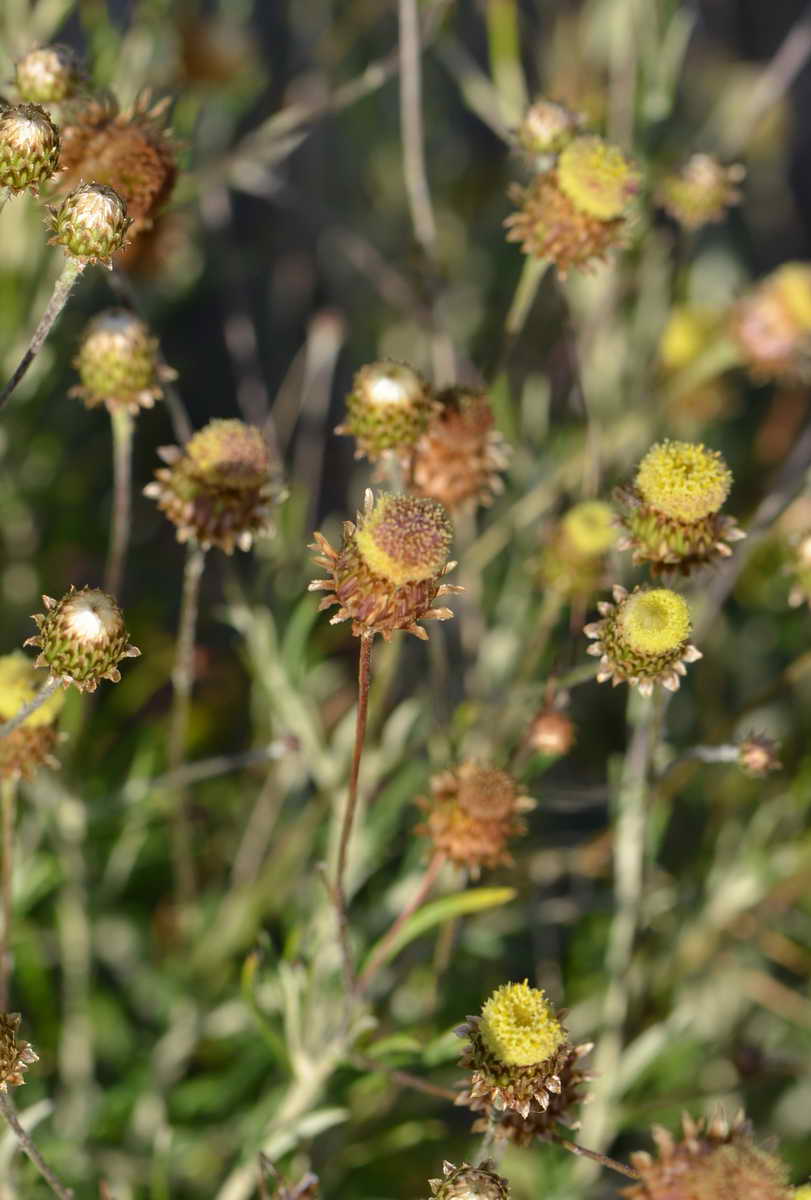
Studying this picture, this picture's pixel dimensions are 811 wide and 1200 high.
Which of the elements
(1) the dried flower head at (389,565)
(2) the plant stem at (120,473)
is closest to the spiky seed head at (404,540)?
(1) the dried flower head at (389,565)

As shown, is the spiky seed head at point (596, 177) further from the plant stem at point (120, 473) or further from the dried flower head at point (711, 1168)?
the dried flower head at point (711, 1168)

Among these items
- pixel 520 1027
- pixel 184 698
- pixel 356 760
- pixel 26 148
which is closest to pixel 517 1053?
pixel 520 1027

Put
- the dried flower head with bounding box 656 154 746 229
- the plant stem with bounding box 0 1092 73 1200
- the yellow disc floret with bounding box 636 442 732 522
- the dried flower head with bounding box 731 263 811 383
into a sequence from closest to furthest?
the plant stem with bounding box 0 1092 73 1200 → the yellow disc floret with bounding box 636 442 732 522 → the dried flower head with bounding box 656 154 746 229 → the dried flower head with bounding box 731 263 811 383

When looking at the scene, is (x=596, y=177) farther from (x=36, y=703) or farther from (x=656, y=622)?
(x=36, y=703)

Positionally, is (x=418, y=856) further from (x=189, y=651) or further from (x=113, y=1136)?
(x=113, y=1136)

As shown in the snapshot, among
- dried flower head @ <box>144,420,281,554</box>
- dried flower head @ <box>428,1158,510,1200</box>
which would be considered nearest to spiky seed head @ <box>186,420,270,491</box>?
dried flower head @ <box>144,420,281,554</box>

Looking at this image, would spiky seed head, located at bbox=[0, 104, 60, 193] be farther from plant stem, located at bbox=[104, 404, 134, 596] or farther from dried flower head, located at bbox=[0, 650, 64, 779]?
dried flower head, located at bbox=[0, 650, 64, 779]

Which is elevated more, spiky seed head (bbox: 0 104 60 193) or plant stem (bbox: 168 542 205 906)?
spiky seed head (bbox: 0 104 60 193)
